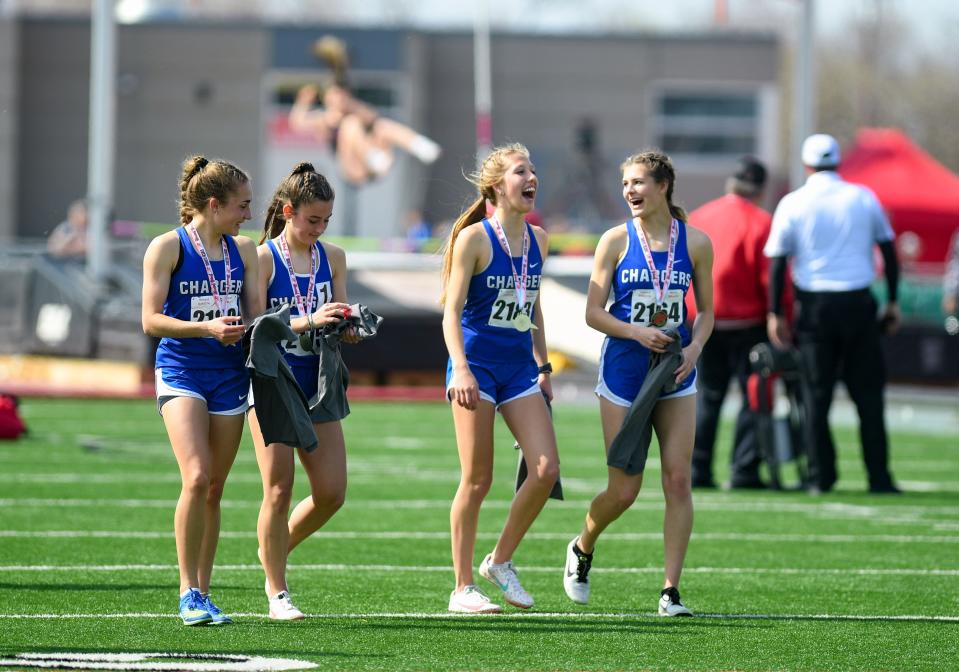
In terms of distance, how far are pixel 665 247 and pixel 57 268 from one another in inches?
664

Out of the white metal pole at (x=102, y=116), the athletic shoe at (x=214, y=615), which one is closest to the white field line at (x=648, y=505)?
the athletic shoe at (x=214, y=615)

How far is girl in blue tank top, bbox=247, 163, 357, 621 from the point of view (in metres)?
7.48

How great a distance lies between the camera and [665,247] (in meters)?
7.91

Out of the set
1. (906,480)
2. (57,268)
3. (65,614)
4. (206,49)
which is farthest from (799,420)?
(206,49)

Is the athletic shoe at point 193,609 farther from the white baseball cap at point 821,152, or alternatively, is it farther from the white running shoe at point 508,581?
the white baseball cap at point 821,152

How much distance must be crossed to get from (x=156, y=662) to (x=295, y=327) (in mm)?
1642

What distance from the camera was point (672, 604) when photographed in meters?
7.71

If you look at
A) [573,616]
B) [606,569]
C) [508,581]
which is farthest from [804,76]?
[573,616]

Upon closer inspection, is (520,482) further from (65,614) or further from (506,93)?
(506,93)

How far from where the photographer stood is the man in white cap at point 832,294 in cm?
1257

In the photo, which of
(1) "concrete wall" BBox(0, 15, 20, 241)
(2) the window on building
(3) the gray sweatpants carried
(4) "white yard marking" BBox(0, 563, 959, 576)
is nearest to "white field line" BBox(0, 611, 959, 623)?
(3) the gray sweatpants carried

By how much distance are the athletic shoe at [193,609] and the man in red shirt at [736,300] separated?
6199 mm

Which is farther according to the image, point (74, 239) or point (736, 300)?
point (74, 239)

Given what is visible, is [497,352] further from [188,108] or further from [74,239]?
[188,108]
